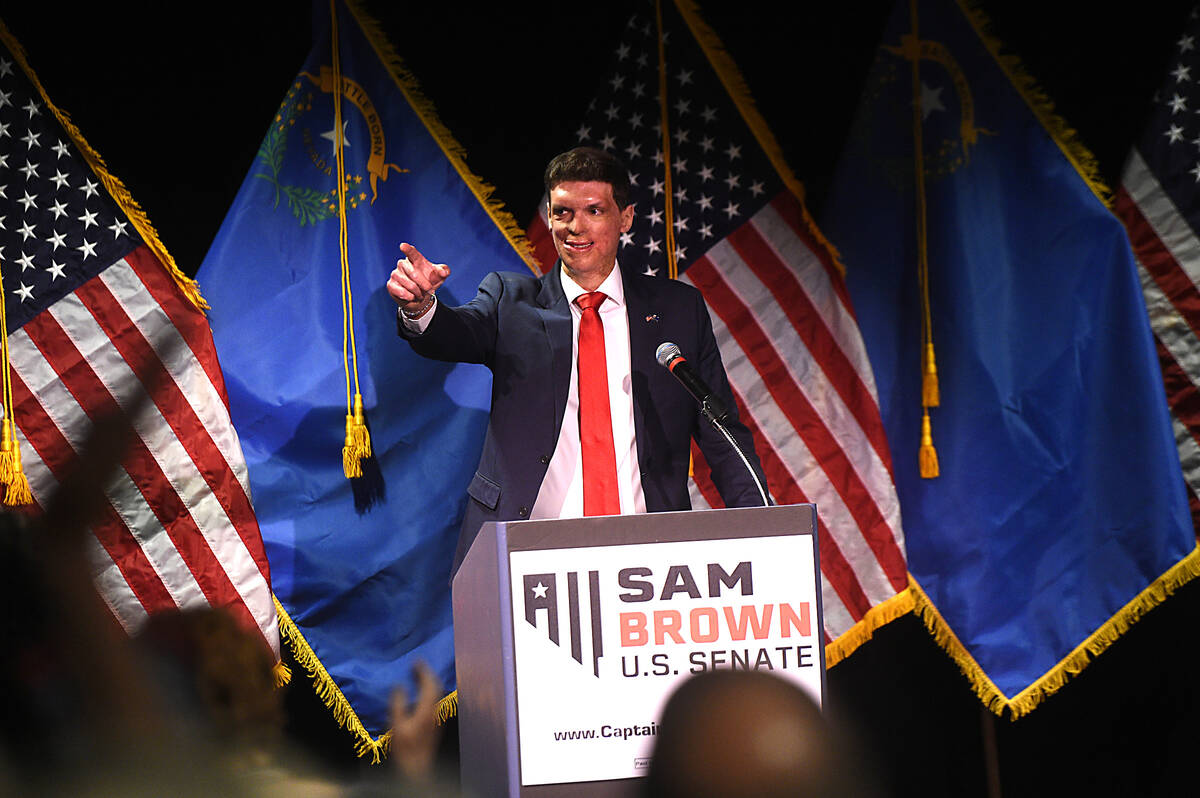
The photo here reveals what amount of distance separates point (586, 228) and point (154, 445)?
1323 millimetres

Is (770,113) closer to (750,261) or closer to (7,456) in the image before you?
(750,261)

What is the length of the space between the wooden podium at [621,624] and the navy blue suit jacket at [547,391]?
803 millimetres

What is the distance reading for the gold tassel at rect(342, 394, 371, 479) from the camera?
3398 mm

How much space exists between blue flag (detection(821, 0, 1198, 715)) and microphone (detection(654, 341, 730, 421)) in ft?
5.45

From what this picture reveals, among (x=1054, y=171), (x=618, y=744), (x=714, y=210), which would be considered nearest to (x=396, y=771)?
(x=618, y=744)

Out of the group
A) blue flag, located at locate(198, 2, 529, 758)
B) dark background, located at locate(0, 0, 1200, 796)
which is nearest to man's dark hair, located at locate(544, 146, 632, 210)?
blue flag, located at locate(198, 2, 529, 758)

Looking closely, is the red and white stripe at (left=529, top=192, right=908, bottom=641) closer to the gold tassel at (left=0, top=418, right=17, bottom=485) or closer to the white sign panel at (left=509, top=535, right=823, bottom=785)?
the gold tassel at (left=0, top=418, right=17, bottom=485)

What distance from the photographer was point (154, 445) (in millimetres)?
3322

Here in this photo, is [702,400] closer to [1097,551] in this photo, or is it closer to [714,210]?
[714,210]

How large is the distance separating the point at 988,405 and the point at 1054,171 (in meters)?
0.75

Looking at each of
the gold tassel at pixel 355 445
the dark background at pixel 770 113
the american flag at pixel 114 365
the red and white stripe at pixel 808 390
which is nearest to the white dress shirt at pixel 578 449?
the gold tassel at pixel 355 445

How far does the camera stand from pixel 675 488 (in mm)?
2842

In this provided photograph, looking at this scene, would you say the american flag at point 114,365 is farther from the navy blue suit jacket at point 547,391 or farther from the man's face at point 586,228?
the man's face at point 586,228

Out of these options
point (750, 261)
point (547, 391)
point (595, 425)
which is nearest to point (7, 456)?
point (547, 391)
